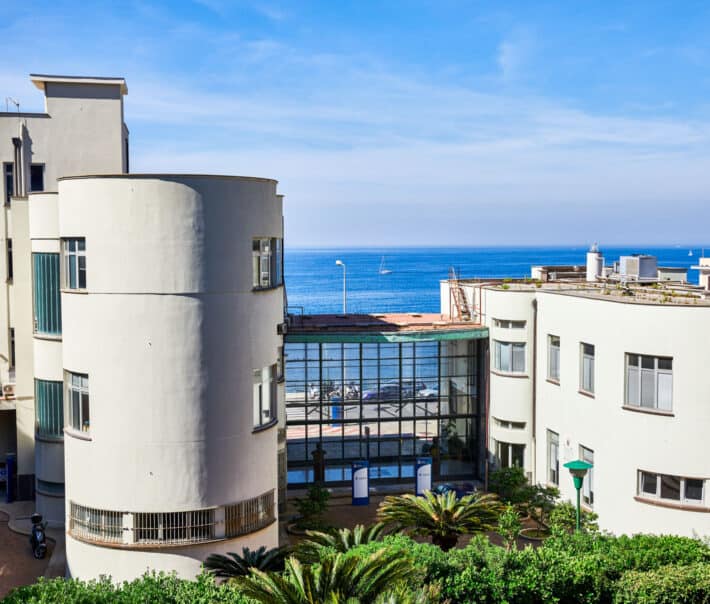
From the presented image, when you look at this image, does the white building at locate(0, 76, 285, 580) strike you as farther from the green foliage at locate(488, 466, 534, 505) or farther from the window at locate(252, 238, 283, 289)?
the green foliage at locate(488, 466, 534, 505)

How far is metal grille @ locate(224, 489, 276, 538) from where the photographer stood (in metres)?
19.3

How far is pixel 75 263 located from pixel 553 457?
15617 millimetres

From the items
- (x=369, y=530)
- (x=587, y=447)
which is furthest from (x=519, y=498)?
(x=369, y=530)

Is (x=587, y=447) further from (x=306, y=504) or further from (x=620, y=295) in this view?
(x=306, y=504)

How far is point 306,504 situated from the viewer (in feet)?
83.9

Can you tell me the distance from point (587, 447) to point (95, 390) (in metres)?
13.6

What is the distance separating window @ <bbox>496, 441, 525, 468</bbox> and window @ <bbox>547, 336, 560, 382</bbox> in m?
3.08

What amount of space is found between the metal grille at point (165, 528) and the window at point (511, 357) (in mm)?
13220

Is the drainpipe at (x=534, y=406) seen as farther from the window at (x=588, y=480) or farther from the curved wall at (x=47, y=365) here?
the curved wall at (x=47, y=365)

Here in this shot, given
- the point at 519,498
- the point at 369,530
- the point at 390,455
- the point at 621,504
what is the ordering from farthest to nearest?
the point at 390,455 → the point at 519,498 → the point at 621,504 → the point at 369,530

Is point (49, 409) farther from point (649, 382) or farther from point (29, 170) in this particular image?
point (649, 382)

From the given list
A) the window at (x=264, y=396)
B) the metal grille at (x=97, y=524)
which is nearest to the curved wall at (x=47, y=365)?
the metal grille at (x=97, y=524)

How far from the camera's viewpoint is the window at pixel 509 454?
28438 millimetres

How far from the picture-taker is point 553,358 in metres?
26.7
